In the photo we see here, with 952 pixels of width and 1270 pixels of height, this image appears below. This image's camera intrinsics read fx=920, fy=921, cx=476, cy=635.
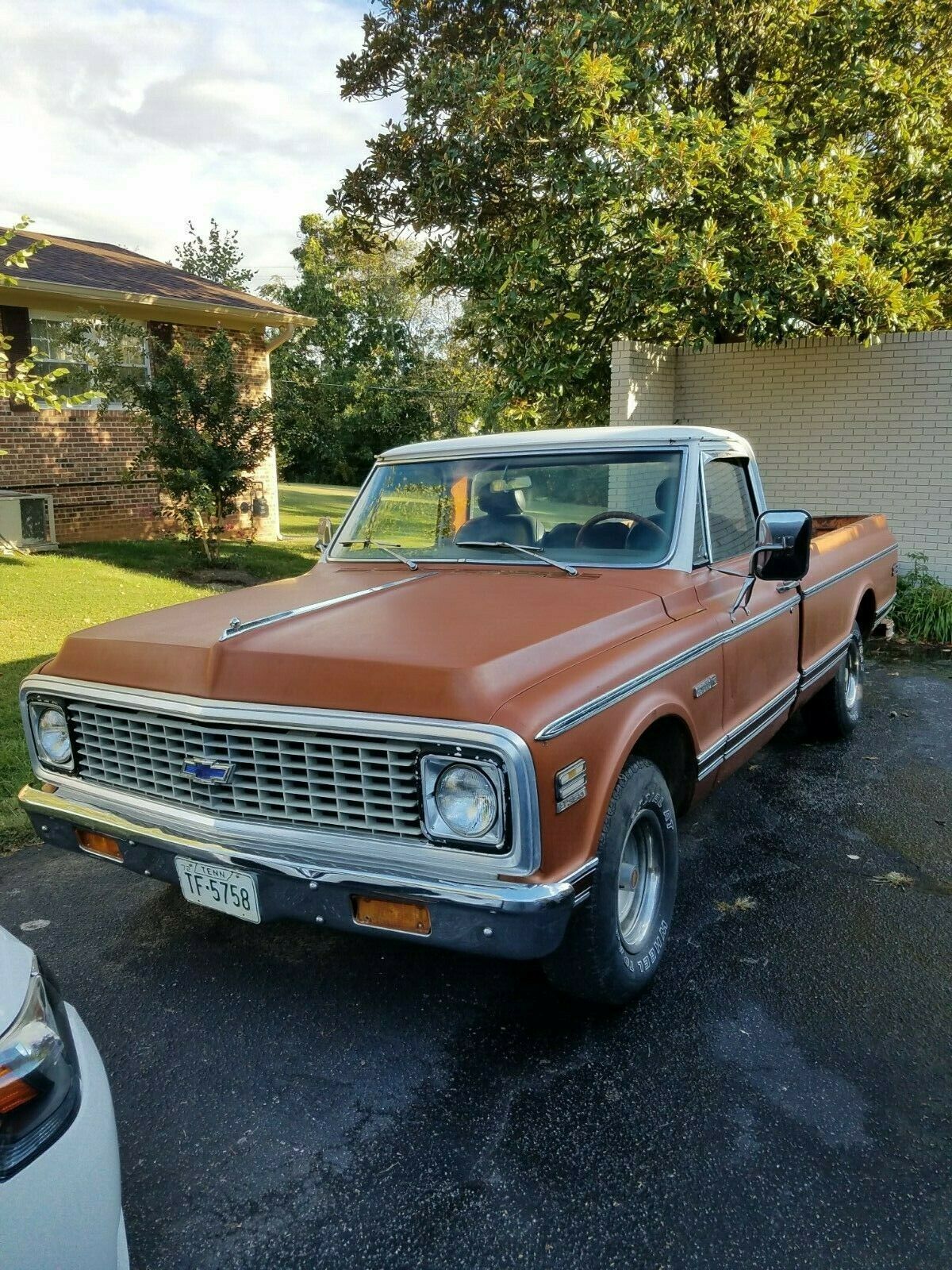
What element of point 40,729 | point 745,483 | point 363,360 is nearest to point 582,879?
point 40,729

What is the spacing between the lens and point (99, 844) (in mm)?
3047

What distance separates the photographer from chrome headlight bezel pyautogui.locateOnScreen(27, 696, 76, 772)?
10.3 feet

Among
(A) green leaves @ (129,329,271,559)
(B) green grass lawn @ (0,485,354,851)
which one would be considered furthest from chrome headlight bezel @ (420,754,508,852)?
(A) green leaves @ (129,329,271,559)

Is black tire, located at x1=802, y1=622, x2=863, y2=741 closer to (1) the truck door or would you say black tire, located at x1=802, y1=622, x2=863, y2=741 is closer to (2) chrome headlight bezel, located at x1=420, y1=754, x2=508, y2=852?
(1) the truck door

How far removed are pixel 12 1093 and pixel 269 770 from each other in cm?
120

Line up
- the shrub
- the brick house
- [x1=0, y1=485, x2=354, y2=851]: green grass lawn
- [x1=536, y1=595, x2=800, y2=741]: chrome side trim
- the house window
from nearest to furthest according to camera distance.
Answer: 1. [x1=536, y1=595, x2=800, y2=741]: chrome side trim
2. [x1=0, y1=485, x2=354, y2=851]: green grass lawn
3. the shrub
4. the house window
5. the brick house

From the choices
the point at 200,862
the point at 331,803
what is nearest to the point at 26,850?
the point at 200,862

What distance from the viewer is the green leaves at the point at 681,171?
26.0 ft

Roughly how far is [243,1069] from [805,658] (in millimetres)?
3274

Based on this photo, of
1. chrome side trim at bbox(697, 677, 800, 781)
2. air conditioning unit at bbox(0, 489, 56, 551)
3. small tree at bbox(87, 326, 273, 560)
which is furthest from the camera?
air conditioning unit at bbox(0, 489, 56, 551)

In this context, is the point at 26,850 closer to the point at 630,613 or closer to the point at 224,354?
the point at 630,613

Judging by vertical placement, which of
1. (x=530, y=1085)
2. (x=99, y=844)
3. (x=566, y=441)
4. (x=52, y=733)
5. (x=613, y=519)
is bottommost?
(x=530, y=1085)

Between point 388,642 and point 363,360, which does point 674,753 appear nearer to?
point 388,642

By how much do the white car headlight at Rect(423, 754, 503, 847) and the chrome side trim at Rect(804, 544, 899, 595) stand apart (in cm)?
281
